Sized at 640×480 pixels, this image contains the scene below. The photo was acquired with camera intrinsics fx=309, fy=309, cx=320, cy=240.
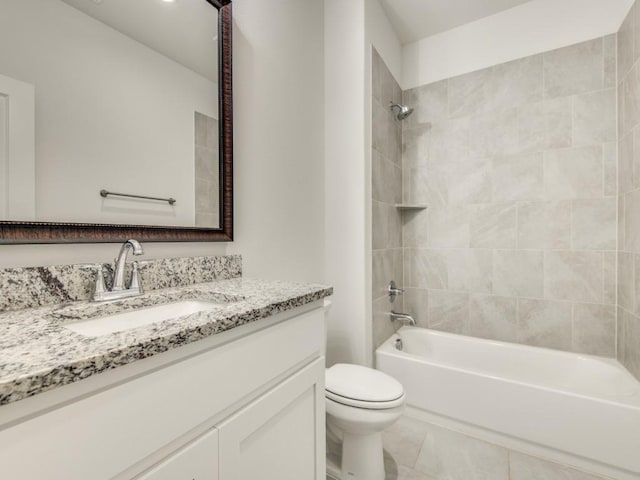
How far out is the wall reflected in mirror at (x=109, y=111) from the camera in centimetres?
79

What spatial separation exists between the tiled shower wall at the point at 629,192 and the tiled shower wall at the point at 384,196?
129 cm

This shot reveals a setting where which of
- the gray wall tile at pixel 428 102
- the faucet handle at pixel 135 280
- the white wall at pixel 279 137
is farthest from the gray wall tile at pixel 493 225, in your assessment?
the faucet handle at pixel 135 280

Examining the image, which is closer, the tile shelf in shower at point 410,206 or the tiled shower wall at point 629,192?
the tiled shower wall at point 629,192

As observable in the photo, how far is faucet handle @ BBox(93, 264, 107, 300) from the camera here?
860mm

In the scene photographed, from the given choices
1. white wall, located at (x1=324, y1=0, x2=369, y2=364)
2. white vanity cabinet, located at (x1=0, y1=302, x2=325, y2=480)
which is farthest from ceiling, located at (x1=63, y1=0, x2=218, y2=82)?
white vanity cabinet, located at (x1=0, y1=302, x2=325, y2=480)

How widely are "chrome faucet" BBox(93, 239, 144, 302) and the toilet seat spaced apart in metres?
0.91

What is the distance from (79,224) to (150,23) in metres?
0.74

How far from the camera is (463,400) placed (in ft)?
5.78

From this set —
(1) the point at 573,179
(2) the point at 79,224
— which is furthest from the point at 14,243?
(1) the point at 573,179

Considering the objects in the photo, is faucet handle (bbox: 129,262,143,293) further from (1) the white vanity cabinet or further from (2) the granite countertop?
(1) the white vanity cabinet

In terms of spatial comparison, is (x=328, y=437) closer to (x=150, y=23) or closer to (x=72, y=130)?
(x=72, y=130)

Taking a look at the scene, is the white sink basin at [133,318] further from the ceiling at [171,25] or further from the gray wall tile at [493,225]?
the gray wall tile at [493,225]

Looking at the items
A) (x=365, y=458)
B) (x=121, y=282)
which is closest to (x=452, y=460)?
(x=365, y=458)

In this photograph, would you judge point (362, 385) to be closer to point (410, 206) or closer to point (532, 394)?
point (532, 394)
